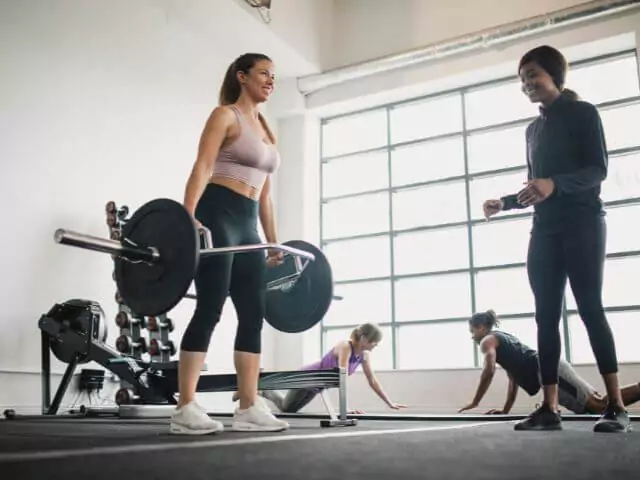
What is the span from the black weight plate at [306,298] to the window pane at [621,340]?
11.6 feet

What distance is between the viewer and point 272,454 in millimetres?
1476

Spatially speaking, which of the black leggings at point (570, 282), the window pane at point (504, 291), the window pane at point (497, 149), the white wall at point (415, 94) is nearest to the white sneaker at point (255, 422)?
the black leggings at point (570, 282)

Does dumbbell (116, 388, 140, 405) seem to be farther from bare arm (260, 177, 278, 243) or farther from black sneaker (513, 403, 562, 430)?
black sneaker (513, 403, 562, 430)

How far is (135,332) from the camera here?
4609 mm

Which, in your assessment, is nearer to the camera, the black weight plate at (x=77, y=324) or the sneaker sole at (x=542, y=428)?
the sneaker sole at (x=542, y=428)

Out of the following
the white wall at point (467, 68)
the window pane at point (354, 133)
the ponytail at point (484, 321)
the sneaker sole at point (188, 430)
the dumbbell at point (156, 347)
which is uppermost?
the white wall at point (467, 68)

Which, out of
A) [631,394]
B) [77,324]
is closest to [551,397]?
[631,394]

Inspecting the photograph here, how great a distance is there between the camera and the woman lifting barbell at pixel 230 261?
2.09 m

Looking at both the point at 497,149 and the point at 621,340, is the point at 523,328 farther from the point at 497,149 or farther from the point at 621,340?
the point at 497,149

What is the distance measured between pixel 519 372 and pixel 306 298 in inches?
87.2

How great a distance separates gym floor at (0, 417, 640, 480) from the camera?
3.77 ft

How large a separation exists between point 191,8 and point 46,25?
1.43 meters

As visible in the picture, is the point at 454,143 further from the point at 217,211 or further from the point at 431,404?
the point at 217,211

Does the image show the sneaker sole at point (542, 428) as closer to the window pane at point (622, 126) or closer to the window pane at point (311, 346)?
the window pane at point (622, 126)
